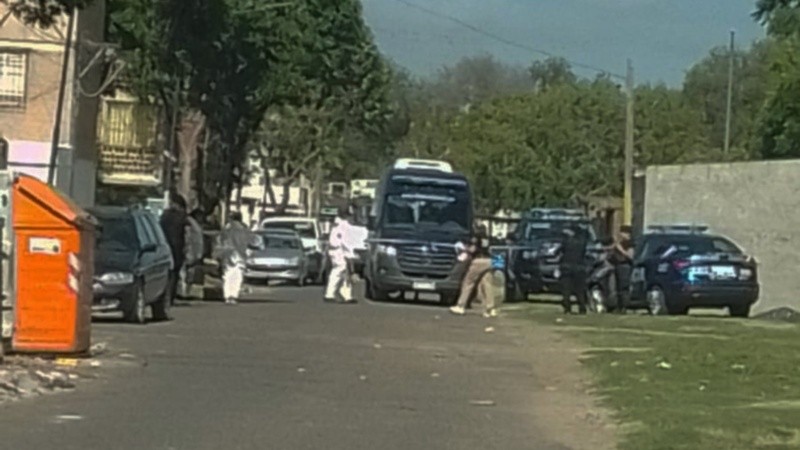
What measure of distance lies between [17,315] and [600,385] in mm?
5923

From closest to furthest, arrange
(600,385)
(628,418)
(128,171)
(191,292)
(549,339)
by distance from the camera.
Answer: (628,418), (600,385), (549,339), (191,292), (128,171)

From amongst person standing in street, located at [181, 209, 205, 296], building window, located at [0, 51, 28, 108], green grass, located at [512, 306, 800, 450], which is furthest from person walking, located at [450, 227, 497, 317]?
building window, located at [0, 51, 28, 108]

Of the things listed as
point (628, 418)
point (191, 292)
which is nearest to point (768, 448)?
point (628, 418)

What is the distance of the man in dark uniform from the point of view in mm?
33812

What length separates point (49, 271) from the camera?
19484 mm

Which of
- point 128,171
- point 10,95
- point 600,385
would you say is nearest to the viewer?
point 600,385

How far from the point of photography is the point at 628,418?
49.8 feet

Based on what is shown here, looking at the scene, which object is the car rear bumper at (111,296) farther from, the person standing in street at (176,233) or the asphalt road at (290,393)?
the person standing in street at (176,233)

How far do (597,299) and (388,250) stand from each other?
5.24 meters

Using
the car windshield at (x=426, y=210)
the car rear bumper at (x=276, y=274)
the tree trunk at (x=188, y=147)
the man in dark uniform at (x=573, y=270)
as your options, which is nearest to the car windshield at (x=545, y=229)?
the car windshield at (x=426, y=210)

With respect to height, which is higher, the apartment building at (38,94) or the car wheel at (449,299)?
the apartment building at (38,94)

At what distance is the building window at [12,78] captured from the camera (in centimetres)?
5203

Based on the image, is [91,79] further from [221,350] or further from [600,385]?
[600,385]

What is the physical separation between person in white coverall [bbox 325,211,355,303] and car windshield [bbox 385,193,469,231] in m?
3.33
